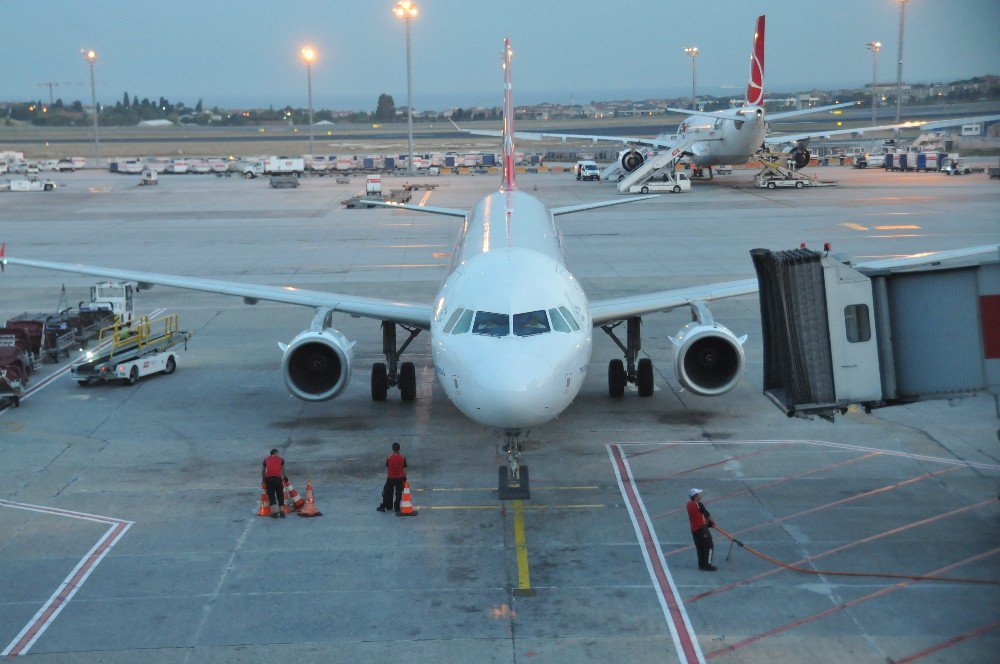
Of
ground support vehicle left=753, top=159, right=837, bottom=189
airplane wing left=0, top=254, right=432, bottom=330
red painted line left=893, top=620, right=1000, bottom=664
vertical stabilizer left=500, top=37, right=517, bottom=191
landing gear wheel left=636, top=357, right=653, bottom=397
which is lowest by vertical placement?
red painted line left=893, top=620, right=1000, bottom=664

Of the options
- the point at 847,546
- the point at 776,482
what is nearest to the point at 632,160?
the point at 776,482

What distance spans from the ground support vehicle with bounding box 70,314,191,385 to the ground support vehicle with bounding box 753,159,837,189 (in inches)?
2375

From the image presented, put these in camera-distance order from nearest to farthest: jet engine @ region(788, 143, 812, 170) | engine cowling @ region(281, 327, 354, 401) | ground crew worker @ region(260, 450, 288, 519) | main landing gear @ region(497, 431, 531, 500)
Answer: ground crew worker @ region(260, 450, 288, 519)
main landing gear @ region(497, 431, 531, 500)
engine cowling @ region(281, 327, 354, 401)
jet engine @ region(788, 143, 812, 170)

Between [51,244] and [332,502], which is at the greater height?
[51,244]

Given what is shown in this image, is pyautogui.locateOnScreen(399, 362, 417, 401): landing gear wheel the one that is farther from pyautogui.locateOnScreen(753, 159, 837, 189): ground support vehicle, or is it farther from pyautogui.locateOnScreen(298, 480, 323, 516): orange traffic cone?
pyautogui.locateOnScreen(753, 159, 837, 189): ground support vehicle

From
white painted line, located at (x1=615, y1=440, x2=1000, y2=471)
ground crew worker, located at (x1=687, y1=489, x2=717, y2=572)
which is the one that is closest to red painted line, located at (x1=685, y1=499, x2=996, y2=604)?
ground crew worker, located at (x1=687, y1=489, x2=717, y2=572)

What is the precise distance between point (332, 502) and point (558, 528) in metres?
4.10

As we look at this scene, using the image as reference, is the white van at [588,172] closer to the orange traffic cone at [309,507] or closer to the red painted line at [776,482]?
the red painted line at [776,482]

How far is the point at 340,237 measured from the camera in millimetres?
59156

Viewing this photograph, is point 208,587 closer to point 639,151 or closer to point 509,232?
point 509,232

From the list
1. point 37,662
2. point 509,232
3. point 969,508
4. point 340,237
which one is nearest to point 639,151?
point 340,237

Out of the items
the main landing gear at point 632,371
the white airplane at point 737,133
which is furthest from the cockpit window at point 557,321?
the white airplane at point 737,133

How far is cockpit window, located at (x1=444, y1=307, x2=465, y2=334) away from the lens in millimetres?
19812

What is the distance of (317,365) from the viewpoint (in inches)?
961
